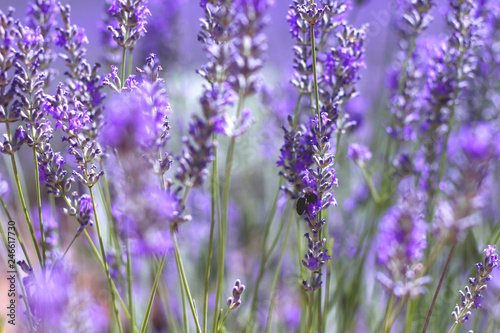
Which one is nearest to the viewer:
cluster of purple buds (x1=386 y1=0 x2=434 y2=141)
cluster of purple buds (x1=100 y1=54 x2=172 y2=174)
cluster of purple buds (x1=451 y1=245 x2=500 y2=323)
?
cluster of purple buds (x1=100 y1=54 x2=172 y2=174)

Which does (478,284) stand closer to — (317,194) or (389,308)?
(389,308)

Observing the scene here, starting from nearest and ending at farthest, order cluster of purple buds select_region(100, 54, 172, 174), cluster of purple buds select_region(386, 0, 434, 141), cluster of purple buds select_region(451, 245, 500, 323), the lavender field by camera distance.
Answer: cluster of purple buds select_region(100, 54, 172, 174) → the lavender field → cluster of purple buds select_region(451, 245, 500, 323) → cluster of purple buds select_region(386, 0, 434, 141)

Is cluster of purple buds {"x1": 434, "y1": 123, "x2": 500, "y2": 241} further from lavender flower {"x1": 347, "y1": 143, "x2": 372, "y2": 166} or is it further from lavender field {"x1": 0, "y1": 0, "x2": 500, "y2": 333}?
lavender flower {"x1": 347, "y1": 143, "x2": 372, "y2": 166}

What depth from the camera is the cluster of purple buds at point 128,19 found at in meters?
0.74

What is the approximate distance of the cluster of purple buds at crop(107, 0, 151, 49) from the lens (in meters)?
0.74

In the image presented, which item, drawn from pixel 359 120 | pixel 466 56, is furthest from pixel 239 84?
pixel 359 120

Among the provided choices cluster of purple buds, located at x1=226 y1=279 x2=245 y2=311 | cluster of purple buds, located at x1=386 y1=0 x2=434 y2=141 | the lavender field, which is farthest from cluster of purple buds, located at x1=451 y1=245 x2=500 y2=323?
cluster of purple buds, located at x1=386 y1=0 x2=434 y2=141

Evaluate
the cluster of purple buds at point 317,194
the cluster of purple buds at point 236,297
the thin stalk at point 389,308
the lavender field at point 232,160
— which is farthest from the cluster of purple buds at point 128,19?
the thin stalk at point 389,308

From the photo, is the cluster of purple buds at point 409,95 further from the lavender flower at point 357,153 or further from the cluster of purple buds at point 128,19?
the cluster of purple buds at point 128,19

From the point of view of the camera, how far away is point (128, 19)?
75 centimetres

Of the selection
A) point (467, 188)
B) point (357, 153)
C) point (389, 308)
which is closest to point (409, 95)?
point (357, 153)

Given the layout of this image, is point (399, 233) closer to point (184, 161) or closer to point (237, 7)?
point (184, 161)

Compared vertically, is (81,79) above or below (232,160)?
above

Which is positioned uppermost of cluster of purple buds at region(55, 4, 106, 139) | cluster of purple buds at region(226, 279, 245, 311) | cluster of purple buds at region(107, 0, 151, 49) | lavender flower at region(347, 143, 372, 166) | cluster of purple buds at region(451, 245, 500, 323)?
cluster of purple buds at region(107, 0, 151, 49)
